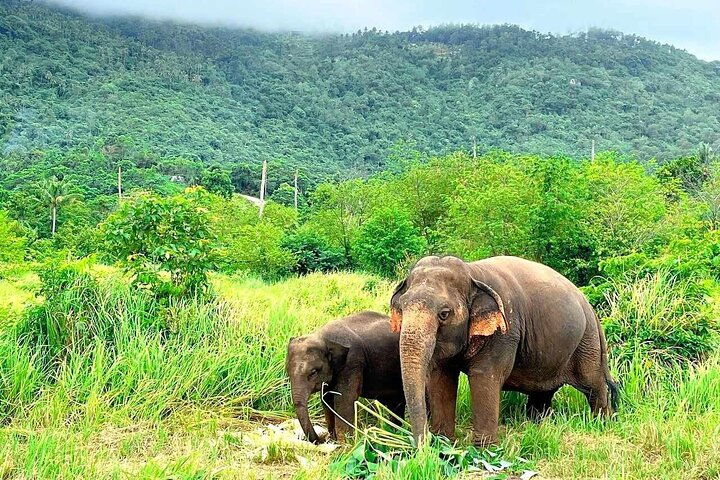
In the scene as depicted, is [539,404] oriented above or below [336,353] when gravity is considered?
below

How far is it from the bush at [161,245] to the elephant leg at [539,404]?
3.78m

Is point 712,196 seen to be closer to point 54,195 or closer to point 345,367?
point 345,367

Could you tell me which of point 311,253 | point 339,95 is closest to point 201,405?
point 311,253

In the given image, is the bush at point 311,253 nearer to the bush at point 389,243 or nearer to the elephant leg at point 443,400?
the bush at point 389,243

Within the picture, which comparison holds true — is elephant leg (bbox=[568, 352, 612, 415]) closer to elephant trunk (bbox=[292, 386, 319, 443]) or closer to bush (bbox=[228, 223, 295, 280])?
elephant trunk (bbox=[292, 386, 319, 443])

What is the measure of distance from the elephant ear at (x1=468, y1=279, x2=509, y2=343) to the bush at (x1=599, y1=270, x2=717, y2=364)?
325 centimetres

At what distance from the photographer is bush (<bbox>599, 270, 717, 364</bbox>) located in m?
8.07

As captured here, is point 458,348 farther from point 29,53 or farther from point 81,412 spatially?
point 29,53

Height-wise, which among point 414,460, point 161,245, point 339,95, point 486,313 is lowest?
point 414,460

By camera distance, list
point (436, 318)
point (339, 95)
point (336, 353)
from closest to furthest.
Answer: point (436, 318) → point (336, 353) → point (339, 95)

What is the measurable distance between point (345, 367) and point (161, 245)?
309 centimetres

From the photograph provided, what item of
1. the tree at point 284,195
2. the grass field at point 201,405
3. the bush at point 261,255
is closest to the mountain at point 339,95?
the tree at point 284,195

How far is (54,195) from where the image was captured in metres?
50.4

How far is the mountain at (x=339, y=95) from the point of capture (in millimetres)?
87938
